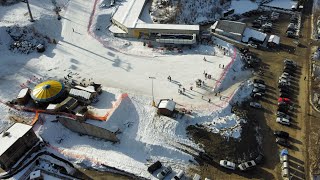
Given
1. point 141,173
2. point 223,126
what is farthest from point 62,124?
point 223,126

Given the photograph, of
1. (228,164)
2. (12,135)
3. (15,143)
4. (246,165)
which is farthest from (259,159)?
(12,135)


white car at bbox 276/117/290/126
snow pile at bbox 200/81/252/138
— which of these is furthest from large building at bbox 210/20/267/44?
white car at bbox 276/117/290/126

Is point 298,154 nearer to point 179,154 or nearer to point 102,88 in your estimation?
point 179,154

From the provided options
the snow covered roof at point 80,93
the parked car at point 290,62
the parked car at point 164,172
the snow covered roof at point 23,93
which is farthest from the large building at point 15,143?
the parked car at point 290,62

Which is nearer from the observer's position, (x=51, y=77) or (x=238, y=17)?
(x=51, y=77)

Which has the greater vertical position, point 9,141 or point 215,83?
point 215,83

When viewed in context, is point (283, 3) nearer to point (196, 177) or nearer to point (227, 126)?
point (227, 126)

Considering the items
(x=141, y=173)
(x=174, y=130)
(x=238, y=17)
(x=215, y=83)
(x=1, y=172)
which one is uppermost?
(x=238, y=17)
